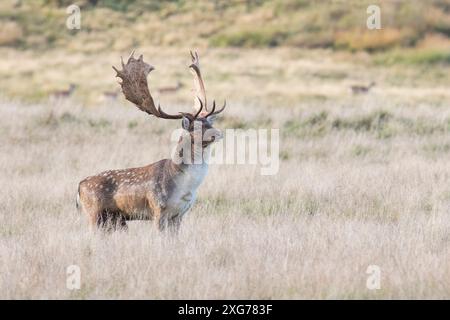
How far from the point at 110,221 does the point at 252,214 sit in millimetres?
2010

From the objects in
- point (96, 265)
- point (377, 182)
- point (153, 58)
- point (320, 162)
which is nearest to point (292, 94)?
point (153, 58)

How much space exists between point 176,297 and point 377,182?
530 cm

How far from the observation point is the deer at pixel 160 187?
799 centimetres

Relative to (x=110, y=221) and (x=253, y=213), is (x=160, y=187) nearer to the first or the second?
(x=110, y=221)

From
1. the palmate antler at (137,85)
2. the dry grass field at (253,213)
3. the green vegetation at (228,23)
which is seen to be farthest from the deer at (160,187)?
the green vegetation at (228,23)

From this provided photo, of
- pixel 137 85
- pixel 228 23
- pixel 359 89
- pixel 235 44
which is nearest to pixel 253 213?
pixel 137 85

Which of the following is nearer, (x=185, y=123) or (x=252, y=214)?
(x=185, y=123)

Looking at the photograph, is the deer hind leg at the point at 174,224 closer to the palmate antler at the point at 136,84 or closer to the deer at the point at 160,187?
the deer at the point at 160,187

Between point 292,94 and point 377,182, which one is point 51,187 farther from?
point 292,94

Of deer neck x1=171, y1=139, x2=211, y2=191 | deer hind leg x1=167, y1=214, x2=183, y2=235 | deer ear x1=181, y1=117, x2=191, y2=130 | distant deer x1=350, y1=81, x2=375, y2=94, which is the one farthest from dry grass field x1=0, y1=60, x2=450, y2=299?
distant deer x1=350, y1=81, x2=375, y2=94

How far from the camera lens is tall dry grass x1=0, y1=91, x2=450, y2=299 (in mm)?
6836

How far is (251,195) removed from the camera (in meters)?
10.8

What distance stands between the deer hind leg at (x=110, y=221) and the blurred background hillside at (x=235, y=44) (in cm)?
1721

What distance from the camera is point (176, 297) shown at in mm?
6547
